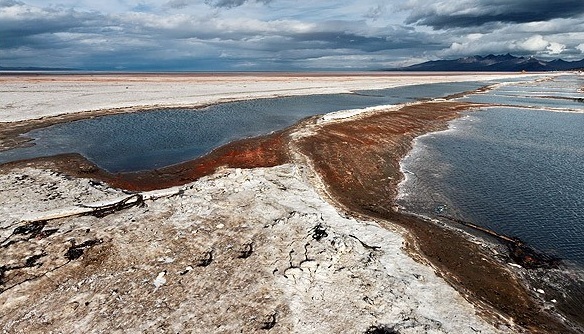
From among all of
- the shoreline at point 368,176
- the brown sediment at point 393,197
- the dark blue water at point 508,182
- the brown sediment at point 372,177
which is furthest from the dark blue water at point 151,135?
the dark blue water at point 508,182

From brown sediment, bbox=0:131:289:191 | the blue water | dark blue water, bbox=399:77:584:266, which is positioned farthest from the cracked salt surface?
the blue water

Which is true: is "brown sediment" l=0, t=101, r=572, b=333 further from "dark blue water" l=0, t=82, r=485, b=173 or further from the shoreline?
"dark blue water" l=0, t=82, r=485, b=173

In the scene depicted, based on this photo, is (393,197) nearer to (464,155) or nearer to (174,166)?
(464,155)

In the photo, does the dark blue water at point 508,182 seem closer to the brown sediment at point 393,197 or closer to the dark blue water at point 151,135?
the brown sediment at point 393,197

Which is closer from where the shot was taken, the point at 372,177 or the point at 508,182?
the point at 508,182

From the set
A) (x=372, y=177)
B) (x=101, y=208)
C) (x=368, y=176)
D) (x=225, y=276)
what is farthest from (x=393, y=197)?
(x=101, y=208)

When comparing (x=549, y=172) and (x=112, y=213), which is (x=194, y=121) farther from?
(x=549, y=172)

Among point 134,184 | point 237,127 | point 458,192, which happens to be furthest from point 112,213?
point 237,127
